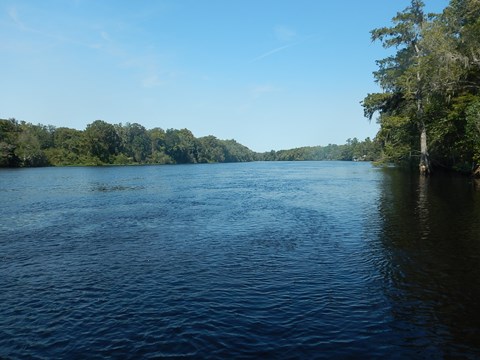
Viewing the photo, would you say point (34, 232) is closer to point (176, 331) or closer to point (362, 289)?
point (176, 331)

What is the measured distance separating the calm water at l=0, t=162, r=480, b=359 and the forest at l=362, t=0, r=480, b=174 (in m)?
22.5

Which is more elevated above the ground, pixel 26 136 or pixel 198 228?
pixel 26 136

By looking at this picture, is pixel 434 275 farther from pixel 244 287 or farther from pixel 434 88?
pixel 434 88

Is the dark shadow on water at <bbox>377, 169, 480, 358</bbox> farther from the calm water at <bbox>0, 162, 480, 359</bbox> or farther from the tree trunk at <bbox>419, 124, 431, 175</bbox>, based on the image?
the tree trunk at <bbox>419, 124, 431, 175</bbox>

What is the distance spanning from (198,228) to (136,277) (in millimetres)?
10097

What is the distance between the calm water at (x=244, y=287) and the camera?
1028 centimetres

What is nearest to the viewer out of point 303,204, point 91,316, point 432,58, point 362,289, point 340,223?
point 91,316

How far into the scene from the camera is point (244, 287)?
14406 mm

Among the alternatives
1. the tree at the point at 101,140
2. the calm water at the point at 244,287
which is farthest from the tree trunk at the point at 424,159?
the tree at the point at 101,140

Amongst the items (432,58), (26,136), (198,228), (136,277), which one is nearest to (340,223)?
Answer: (198,228)

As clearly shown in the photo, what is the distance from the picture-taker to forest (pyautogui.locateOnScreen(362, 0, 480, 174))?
42.8 meters

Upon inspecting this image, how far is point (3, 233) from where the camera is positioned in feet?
80.6

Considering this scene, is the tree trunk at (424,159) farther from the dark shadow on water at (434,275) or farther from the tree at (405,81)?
the dark shadow on water at (434,275)

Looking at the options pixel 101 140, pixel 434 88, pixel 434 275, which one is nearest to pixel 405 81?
pixel 434 88
